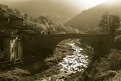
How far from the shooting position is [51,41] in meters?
77.9

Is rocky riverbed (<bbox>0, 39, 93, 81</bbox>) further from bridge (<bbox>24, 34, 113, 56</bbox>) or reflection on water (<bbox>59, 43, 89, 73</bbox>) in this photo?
bridge (<bbox>24, 34, 113, 56</bbox>)

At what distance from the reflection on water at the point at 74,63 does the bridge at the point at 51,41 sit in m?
5.66

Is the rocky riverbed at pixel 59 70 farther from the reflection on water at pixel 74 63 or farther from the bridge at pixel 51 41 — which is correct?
the bridge at pixel 51 41

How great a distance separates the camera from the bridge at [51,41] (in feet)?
251

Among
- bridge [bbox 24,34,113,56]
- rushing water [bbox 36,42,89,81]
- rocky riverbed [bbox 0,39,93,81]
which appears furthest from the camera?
bridge [bbox 24,34,113,56]

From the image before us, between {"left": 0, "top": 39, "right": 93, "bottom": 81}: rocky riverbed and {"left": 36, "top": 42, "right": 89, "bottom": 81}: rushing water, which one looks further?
{"left": 36, "top": 42, "right": 89, "bottom": 81}: rushing water

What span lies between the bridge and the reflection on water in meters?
5.66

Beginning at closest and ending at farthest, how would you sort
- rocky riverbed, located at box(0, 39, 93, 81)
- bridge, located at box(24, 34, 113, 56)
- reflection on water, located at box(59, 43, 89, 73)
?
1. rocky riverbed, located at box(0, 39, 93, 81)
2. reflection on water, located at box(59, 43, 89, 73)
3. bridge, located at box(24, 34, 113, 56)

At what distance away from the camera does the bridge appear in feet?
251

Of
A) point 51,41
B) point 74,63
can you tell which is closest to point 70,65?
point 74,63

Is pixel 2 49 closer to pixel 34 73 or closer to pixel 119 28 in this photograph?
pixel 34 73

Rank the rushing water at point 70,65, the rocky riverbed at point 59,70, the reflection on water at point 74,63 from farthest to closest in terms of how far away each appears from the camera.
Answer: the reflection on water at point 74,63 < the rushing water at point 70,65 < the rocky riverbed at point 59,70

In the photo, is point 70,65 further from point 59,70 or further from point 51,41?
point 51,41

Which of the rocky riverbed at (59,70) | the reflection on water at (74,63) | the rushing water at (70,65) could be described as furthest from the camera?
the reflection on water at (74,63)
